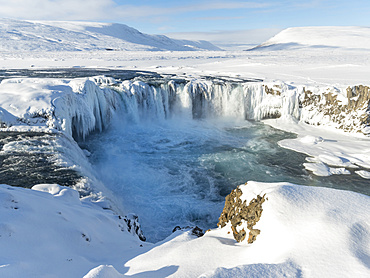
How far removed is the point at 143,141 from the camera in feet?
53.7

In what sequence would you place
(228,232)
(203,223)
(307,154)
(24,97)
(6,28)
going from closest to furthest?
(228,232) → (203,223) → (24,97) → (307,154) → (6,28)

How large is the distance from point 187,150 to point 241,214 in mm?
10562

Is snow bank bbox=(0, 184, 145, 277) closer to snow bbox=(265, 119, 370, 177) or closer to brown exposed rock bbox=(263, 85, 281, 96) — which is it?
snow bbox=(265, 119, 370, 177)

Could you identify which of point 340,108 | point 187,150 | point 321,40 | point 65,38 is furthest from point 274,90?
point 65,38

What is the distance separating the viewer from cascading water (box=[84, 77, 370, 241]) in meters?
9.61

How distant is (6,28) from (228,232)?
117 metres

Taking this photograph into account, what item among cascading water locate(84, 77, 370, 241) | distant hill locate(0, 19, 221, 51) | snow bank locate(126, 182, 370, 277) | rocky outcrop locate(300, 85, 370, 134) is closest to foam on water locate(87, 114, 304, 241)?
cascading water locate(84, 77, 370, 241)

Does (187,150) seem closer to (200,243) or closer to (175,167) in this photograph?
(175,167)

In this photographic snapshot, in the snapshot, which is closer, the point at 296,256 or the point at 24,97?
the point at 296,256

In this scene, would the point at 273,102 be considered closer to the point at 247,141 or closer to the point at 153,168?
the point at 247,141

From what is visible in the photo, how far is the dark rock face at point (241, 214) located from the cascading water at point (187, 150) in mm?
3528

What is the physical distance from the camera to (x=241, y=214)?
4.47 meters

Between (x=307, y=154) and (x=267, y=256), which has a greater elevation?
(x=267, y=256)

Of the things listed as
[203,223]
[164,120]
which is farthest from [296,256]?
[164,120]
